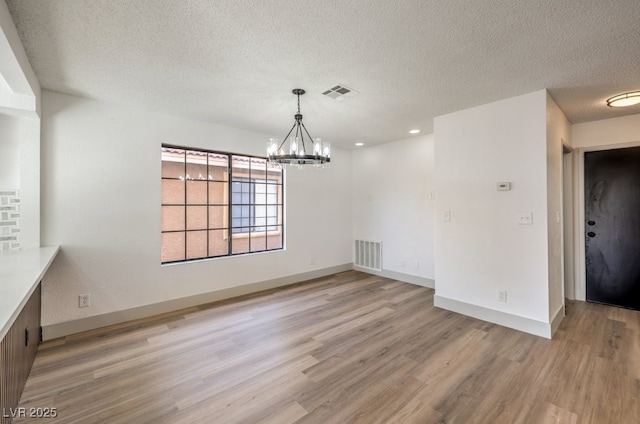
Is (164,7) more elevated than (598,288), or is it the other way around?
(164,7)

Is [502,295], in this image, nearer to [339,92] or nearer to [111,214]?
[339,92]

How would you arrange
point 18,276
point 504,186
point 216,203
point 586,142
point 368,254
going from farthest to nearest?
point 368,254
point 216,203
point 586,142
point 504,186
point 18,276

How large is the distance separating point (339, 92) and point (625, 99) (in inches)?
123

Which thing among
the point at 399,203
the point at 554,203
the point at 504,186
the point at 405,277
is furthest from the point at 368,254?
the point at 554,203

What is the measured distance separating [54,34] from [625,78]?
4.78 metres

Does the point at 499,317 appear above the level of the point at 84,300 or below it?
below

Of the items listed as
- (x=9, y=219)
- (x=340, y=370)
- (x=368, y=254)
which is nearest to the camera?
(x=340, y=370)

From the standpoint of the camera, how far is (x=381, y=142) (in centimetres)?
525

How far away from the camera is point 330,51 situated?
217cm

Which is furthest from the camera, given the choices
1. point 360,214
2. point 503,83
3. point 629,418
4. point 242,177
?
point 360,214

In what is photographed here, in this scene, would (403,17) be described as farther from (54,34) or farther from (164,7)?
(54,34)

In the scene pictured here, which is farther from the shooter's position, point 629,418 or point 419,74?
point 419,74

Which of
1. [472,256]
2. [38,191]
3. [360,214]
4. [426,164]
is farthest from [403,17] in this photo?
[360,214]

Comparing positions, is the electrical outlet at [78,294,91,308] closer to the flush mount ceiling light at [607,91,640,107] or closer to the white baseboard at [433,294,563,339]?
the white baseboard at [433,294,563,339]
